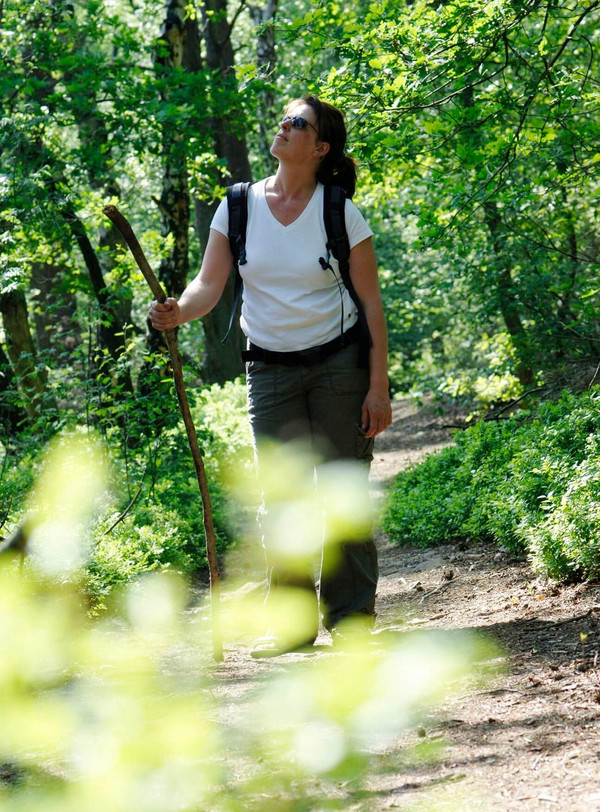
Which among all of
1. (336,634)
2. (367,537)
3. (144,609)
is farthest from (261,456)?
(144,609)

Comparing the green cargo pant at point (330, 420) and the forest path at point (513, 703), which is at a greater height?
the green cargo pant at point (330, 420)

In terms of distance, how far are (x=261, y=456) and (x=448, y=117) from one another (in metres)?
3.17

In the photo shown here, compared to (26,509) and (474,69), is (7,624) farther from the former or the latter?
(474,69)

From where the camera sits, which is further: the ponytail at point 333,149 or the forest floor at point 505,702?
the ponytail at point 333,149

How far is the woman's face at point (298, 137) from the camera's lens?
13.7 feet

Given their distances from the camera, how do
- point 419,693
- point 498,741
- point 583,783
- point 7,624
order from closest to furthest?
point 583,783 < point 498,741 < point 419,693 < point 7,624

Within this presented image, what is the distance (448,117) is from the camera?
629 cm

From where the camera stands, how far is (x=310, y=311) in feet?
13.6

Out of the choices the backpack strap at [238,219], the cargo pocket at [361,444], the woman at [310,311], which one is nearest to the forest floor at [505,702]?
the woman at [310,311]

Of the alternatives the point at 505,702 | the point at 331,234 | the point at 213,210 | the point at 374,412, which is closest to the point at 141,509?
the point at 374,412

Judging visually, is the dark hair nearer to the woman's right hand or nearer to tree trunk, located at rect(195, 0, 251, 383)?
the woman's right hand

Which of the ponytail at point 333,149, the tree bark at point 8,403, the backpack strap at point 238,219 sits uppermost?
the ponytail at point 333,149

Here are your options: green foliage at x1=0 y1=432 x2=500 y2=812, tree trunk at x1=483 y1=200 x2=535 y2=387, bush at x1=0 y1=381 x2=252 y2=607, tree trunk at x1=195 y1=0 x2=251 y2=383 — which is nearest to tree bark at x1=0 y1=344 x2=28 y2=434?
bush at x1=0 y1=381 x2=252 y2=607

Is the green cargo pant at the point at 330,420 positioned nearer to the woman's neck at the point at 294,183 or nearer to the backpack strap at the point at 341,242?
the backpack strap at the point at 341,242
